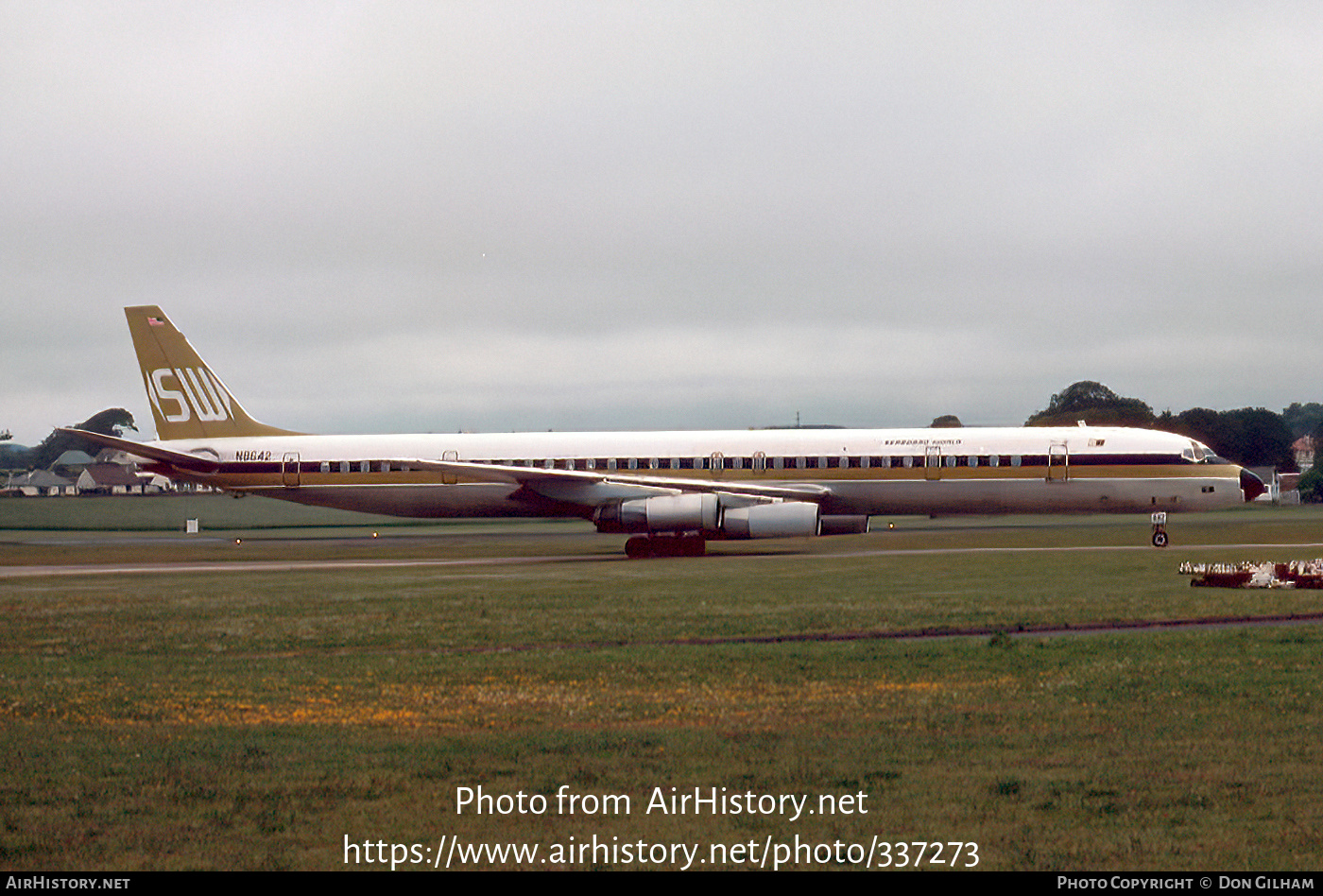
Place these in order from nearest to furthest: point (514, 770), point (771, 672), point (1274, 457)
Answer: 1. point (514, 770)
2. point (771, 672)
3. point (1274, 457)

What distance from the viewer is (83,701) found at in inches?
515

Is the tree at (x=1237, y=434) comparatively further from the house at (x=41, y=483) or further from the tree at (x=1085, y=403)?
the house at (x=41, y=483)

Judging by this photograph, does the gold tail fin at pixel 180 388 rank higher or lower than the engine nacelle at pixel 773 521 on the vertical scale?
higher

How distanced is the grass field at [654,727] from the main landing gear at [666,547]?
13.9 m

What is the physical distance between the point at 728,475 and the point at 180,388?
69.5 feet

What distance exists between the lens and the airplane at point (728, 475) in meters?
38.2

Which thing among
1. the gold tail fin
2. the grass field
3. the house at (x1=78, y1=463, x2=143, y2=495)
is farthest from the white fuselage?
the house at (x1=78, y1=463, x2=143, y2=495)

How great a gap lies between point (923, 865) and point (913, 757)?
2.61m

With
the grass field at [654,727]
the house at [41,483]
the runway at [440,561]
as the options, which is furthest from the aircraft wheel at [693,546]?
the house at [41,483]


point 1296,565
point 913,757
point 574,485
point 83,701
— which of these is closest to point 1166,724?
point 913,757

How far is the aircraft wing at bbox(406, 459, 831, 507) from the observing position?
3831cm

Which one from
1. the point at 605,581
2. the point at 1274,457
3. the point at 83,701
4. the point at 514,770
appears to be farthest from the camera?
the point at 1274,457

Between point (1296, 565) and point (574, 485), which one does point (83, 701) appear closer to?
point (1296, 565)

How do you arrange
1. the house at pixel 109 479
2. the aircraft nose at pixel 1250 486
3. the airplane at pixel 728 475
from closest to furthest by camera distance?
the airplane at pixel 728 475
the aircraft nose at pixel 1250 486
the house at pixel 109 479
